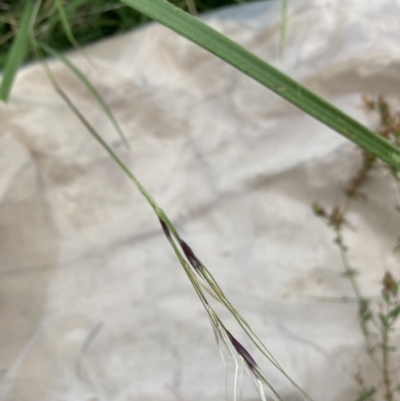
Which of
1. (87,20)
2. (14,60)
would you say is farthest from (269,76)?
(87,20)

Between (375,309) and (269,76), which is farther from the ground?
(269,76)

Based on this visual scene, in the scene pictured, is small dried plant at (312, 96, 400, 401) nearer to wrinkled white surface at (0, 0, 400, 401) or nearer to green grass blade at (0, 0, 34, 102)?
wrinkled white surface at (0, 0, 400, 401)

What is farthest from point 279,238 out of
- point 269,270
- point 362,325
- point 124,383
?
point 124,383

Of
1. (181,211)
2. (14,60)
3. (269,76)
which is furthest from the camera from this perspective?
(181,211)

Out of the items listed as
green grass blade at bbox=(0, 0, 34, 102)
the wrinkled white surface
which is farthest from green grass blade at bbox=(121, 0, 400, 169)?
the wrinkled white surface

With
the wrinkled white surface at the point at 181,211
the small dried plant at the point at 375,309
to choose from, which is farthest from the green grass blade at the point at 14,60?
the small dried plant at the point at 375,309

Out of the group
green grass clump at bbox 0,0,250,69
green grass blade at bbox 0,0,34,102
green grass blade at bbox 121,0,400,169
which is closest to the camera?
green grass blade at bbox 121,0,400,169

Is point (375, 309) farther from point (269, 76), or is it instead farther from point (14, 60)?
point (14, 60)

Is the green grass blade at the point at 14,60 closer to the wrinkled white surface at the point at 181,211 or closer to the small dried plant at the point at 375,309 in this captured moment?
the wrinkled white surface at the point at 181,211
